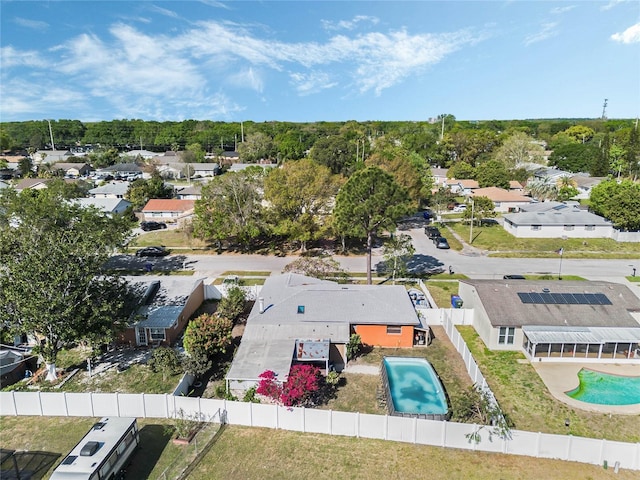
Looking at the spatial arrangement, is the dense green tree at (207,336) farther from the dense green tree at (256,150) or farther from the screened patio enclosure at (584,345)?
the dense green tree at (256,150)

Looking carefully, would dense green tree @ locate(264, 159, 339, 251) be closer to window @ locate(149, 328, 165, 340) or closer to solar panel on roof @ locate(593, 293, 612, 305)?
window @ locate(149, 328, 165, 340)

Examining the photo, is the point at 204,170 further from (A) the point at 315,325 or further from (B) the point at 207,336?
(A) the point at 315,325

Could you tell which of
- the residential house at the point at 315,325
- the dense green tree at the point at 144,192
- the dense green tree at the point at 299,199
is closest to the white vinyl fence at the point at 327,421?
the residential house at the point at 315,325

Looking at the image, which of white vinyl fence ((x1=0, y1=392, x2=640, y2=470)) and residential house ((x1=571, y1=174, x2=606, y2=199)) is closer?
white vinyl fence ((x1=0, y1=392, x2=640, y2=470))

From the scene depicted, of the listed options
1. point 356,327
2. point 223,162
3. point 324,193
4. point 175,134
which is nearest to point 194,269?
point 324,193

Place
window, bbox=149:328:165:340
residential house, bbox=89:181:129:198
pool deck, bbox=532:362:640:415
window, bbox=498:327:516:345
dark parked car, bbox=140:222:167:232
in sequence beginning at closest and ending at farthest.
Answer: pool deck, bbox=532:362:640:415
window, bbox=498:327:516:345
window, bbox=149:328:165:340
dark parked car, bbox=140:222:167:232
residential house, bbox=89:181:129:198

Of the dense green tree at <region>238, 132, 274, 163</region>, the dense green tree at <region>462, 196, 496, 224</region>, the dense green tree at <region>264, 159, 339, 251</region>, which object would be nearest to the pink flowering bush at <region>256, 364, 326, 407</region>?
the dense green tree at <region>264, 159, 339, 251</region>

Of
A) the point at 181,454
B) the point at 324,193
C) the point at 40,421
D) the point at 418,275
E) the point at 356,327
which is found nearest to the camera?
the point at 181,454

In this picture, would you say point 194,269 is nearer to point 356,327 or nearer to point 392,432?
point 356,327
